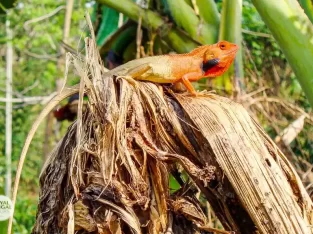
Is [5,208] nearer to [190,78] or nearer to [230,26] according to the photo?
[190,78]

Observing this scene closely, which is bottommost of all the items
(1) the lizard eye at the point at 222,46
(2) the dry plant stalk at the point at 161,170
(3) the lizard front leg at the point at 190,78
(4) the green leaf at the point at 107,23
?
(2) the dry plant stalk at the point at 161,170

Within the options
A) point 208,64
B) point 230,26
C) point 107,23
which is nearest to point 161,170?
point 208,64

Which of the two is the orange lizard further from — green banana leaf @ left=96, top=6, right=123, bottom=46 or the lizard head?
green banana leaf @ left=96, top=6, right=123, bottom=46

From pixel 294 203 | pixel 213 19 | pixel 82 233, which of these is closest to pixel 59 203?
pixel 82 233

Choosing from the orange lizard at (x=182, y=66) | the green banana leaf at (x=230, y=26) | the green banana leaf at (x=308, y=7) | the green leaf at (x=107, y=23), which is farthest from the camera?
the green leaf at (x=107, y=23)

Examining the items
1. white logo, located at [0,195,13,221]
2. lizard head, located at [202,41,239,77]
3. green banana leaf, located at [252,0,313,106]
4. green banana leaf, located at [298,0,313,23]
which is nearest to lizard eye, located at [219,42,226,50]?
lizard head, located at [202,41,239,77]

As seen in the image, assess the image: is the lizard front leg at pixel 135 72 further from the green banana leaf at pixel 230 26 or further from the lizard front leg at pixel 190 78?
the green banana leaf at pixel 230 26

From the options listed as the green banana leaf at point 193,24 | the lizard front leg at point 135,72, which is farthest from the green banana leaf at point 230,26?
the lizard front leg at point 135,72
